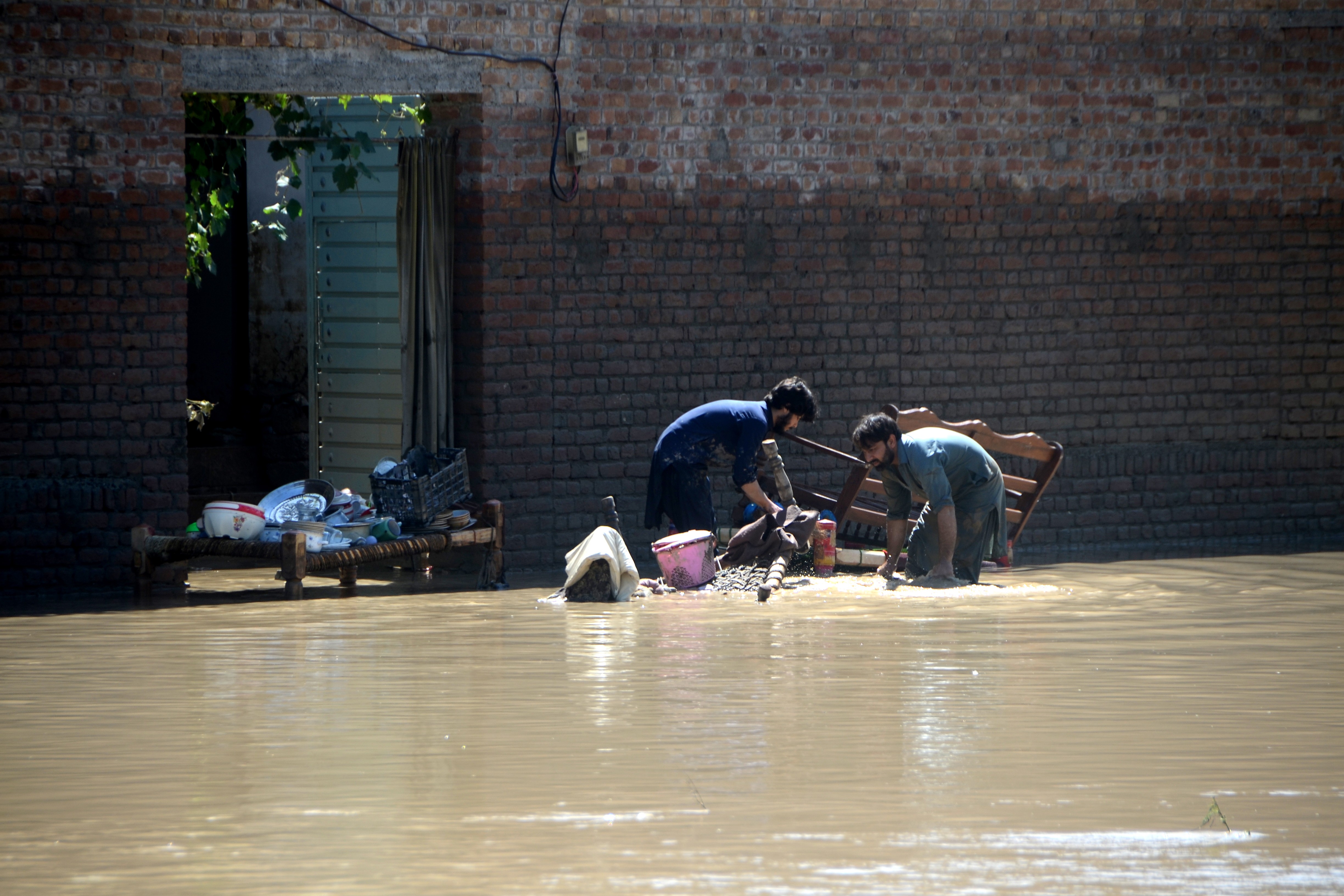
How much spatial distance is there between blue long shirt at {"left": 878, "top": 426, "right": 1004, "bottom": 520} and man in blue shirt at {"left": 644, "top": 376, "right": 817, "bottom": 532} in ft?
2.37

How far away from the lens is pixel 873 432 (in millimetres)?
9484

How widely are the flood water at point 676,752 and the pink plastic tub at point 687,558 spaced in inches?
27.6

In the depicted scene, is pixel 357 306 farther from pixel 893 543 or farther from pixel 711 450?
pixel 893 543

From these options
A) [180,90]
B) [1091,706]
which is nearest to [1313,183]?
[1091,706]

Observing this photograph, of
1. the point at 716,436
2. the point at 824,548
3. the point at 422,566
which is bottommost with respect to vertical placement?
the point at 422,566

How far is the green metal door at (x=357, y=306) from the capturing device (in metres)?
11.8

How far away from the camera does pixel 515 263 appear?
10.8 m

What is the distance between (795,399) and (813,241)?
187 cm

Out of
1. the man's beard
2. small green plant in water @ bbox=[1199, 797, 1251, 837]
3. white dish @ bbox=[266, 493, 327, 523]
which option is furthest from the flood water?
white dish @ bbox=[266, 493, 327, 523]

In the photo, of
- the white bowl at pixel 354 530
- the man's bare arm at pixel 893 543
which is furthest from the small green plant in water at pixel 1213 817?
the white bowl at pixel 354 530

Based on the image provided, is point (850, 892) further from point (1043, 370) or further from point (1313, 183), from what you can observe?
point (1313, 183)

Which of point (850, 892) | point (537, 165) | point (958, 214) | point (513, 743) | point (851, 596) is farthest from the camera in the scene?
point (958, 214)

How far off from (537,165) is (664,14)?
139 cm

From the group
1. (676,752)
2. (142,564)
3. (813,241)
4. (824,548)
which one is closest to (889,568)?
(824,548)
